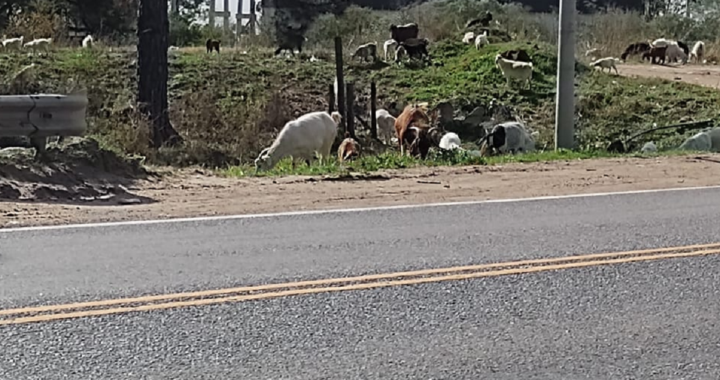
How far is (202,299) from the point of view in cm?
766

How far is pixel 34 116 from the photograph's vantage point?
1401 cm

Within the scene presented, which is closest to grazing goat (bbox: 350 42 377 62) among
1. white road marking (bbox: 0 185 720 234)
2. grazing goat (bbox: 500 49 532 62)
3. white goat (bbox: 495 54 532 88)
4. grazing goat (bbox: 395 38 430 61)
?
grazing goat (bbox: 395 38 430 61)

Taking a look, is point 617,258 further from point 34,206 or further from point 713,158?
point 713,158

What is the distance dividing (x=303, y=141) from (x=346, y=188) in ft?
12.5

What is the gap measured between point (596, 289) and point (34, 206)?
6563 millimetres

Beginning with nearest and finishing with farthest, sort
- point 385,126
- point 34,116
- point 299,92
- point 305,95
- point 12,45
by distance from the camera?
point 34,116, point 385,126, point 305,95, point 299,92, point 12,45

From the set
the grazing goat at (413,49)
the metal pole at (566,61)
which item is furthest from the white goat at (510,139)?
the grazing goat at (413,49)

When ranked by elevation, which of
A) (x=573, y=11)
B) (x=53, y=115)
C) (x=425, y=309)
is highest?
(x=573, y=11)

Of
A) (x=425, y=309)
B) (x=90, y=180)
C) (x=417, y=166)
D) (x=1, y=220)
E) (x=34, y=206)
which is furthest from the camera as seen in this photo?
(x=417, y=166)

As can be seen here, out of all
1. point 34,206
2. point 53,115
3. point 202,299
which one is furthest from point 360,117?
point 202,299

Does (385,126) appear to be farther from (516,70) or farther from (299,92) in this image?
(516,70)

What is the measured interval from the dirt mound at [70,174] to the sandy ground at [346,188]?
0.05 m

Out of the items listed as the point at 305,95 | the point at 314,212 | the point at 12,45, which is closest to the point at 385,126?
the point at 305,95

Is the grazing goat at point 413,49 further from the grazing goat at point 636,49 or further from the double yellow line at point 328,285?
the double yellow line at point 328,285
